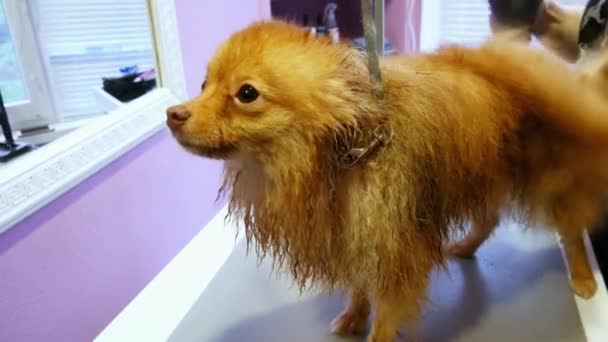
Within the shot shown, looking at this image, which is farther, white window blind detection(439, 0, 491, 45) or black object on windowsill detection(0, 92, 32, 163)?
white window blind detection(439, 0, 491, 45)

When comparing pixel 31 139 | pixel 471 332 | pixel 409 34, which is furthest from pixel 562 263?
pixel 409 34

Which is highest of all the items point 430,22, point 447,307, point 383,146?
point 383,146

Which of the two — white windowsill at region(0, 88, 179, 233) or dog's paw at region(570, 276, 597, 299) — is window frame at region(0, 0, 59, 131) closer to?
white windowsill at region(0, 88, 179, 233)

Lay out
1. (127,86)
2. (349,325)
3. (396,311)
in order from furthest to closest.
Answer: (127,86) → (349,325) → (396,311)

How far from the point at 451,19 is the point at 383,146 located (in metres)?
1.71

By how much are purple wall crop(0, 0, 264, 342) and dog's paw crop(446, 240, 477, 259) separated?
61 cm

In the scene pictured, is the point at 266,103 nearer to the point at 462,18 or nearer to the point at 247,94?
the point at 247,94

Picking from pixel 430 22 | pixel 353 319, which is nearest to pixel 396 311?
pixel 353 319

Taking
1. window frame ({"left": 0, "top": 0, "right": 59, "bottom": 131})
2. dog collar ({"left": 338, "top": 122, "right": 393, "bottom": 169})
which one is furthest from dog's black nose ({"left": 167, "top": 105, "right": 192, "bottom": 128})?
window frame ({"left": 0, "top": 0, "right": 59, "bottom": 131})

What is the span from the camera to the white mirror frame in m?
0.74

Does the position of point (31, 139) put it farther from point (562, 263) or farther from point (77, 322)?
point (562, 263)

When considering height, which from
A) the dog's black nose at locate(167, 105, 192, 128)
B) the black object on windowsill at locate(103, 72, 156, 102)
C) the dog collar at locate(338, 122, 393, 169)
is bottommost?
the black object on windowsill at locate(103, 72, 156, 102)

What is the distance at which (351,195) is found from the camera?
1.87 feet

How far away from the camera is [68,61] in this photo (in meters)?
0.93
